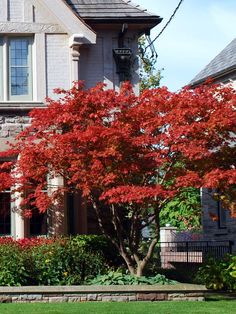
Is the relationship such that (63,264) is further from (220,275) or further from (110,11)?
(110,11)

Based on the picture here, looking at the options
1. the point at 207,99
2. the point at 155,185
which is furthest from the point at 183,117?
the point at 155,185

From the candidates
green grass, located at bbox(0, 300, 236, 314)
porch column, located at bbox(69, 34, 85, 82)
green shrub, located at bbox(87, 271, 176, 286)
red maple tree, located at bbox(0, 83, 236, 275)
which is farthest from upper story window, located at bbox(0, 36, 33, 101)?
green grass, located at bbox(0, 300, 236, 314)

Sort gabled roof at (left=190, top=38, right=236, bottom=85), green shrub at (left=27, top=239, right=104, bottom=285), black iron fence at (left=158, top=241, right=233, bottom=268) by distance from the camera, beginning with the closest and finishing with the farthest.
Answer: green shrub at (left=27, top=239, right=104, bottom=285), black iron fence at (left=158, top=241, right=233, bottom=268), gabled roof at (left=190, top=38, right=236, bottom=85)

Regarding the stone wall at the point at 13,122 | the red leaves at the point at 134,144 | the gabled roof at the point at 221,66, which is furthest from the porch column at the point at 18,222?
the gabled roof at the point at 221,66

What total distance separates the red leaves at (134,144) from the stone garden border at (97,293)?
1.75m

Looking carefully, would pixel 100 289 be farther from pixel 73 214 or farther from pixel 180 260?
pixel 180 260

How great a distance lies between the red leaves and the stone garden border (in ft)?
5.75

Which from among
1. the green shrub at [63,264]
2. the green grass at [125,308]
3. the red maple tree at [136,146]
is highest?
the red maple tree at [136,146]

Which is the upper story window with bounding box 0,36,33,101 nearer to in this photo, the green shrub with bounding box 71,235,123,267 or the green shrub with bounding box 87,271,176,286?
the green shrub with bounding box 71,235,123,267

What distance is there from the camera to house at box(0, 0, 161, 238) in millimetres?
16562

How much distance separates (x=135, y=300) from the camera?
41.9 ft

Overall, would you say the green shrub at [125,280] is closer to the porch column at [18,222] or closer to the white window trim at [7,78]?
the porch column at [18,222]

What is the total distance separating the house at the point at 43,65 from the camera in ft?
54.3

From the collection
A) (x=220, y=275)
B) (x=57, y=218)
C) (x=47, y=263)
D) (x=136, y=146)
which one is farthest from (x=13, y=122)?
(x=220, y=275)
